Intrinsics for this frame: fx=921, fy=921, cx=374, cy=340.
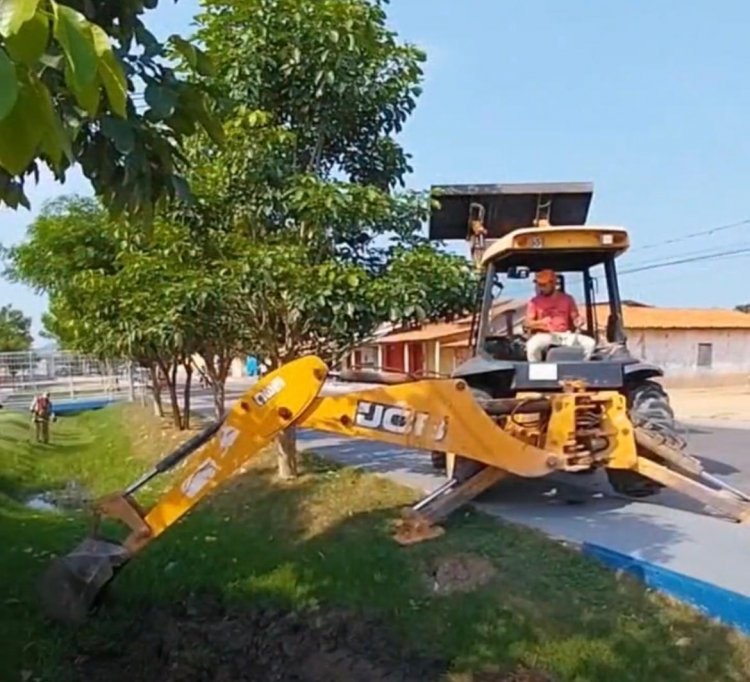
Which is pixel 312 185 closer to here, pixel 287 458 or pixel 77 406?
pixel 287 458

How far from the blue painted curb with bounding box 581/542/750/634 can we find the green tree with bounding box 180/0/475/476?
3.18 m

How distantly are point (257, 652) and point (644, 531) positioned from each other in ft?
8.76

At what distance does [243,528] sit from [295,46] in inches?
165

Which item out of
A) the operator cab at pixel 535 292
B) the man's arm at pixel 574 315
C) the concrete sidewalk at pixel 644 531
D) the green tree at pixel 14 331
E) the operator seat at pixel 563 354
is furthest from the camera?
the green tree at pixel 14 331

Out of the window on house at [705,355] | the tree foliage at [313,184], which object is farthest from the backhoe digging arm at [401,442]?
A: the window on house at [705,355]

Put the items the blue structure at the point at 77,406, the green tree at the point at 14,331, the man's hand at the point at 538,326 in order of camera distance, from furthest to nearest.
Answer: the green tree at the point at 14,331 < the blue structure at the point at 77,406 < the man's hand at the point at 538,326

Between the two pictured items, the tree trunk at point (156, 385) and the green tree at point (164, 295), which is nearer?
the green tree at point (164, 295)

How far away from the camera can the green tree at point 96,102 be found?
46.4 inches

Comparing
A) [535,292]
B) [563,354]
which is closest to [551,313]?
[535,292]

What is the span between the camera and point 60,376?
3875 centimetres

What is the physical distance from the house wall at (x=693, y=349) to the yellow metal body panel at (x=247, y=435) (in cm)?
2760

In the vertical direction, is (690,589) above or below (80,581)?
above

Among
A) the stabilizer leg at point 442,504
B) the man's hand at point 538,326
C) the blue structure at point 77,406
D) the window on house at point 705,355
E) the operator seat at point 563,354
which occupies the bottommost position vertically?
the blue structure at point 77,406

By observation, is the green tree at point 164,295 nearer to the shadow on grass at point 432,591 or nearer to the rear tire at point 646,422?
the shadow on grass at point 432,591
